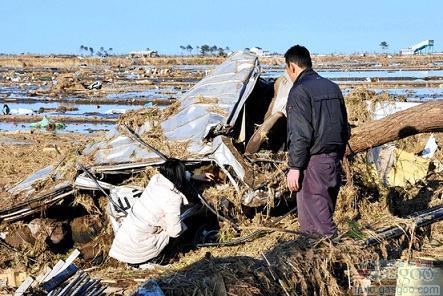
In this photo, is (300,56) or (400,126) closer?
(300,56)

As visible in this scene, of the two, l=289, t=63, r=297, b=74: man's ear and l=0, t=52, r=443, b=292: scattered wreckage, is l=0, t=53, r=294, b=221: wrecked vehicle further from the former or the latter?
l=289, t=63, r=297, b=74: man's ear

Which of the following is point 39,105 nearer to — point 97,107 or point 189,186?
point 97,107

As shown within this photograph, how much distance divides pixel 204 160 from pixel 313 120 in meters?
2.33

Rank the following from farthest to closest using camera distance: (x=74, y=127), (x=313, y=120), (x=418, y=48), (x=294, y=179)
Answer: (x=418, y=48) → (x=74, y=127) → (x=294, y=179) → (x=313, y=120)

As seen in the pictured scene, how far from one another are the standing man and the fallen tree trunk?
224 cm

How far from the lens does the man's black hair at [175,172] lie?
705 cm

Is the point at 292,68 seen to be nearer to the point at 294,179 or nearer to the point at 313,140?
the point at 313,140

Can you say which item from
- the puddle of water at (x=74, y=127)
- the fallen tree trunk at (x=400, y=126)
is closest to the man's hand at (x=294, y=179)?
the fallen tree trunk at (x=400, y=126)

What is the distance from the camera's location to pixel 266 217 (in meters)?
7.92

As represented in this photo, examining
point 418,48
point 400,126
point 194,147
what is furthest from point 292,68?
point 418,48

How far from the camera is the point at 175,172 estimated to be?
7.12 m

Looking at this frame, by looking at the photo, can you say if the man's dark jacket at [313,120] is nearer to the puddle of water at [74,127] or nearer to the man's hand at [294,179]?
the man's hand at [294,179]

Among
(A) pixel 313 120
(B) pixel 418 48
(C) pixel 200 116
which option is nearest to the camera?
(A) pixel 313 120

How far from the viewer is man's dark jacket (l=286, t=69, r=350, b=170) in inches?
223
